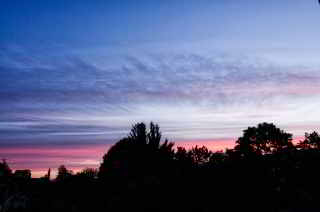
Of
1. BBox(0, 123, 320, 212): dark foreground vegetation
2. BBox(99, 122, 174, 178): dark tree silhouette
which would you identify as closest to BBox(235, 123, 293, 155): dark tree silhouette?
BBox(0, 123, 320, 212): dark foreground vegetation

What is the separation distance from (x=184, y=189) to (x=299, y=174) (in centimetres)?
2129

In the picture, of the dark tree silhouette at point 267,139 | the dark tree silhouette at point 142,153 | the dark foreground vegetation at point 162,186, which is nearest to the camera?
the dark foreground vegetation at point 162,186

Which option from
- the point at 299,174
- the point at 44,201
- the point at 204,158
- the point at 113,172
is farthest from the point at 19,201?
the point at 204,158

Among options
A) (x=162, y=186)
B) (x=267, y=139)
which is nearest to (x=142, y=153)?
(x=162, y=186)

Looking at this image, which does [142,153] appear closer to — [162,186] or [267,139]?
[162,186]

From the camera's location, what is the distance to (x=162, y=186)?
14328 millimetres

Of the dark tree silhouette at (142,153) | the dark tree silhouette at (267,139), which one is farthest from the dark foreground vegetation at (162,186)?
the dark tree silhouette at (267,139)

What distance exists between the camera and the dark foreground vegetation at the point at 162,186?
14.3 meters

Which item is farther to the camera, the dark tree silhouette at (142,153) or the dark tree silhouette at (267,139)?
the dark tree silhouette at (267,139)

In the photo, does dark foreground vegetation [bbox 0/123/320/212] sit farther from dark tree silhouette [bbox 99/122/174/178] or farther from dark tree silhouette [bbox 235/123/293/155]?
dark tree silhouette [bbox 235/123/293/155]

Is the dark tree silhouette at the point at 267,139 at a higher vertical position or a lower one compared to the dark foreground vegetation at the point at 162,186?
higher

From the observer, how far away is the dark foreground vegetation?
14312 millimetres

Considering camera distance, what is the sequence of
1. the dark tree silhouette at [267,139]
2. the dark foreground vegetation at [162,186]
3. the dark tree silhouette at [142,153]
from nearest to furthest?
1. the dark foreground vegetation at [162,186]
2. the dark tree silhouette at [142,153]
3. the dark tree silhouette at [267,139]

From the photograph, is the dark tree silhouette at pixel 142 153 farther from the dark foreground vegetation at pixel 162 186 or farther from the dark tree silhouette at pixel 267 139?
the dark tree silhouette at pixel 267 139
